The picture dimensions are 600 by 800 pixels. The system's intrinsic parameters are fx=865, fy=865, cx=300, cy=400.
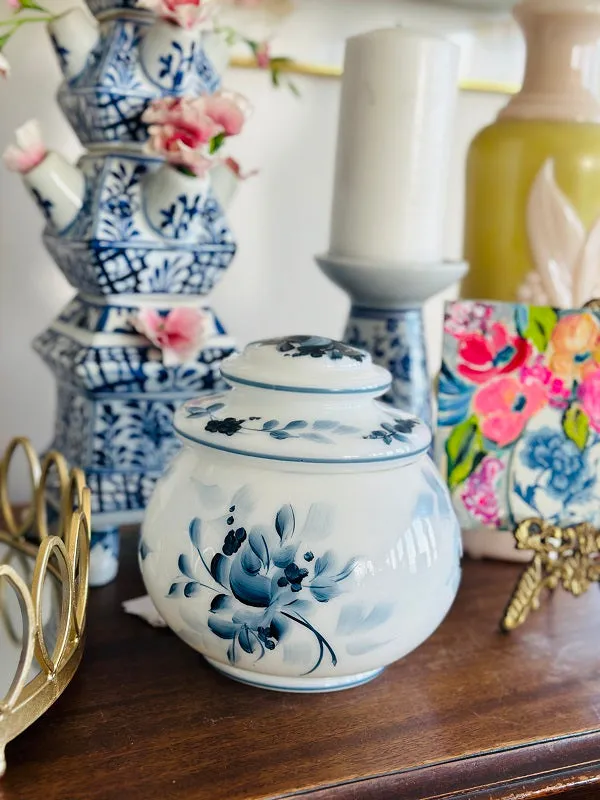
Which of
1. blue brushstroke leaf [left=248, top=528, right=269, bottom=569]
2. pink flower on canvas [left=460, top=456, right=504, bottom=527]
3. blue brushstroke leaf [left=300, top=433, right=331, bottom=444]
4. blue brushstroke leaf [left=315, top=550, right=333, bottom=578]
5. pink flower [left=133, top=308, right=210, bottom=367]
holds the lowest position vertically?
pink flower on canvas [left=460, top=456, right=504, bottom=527]

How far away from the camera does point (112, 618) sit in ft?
1.66

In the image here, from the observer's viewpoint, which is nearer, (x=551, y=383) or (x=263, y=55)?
(x=551, y=383)

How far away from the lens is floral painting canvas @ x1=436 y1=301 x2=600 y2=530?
1.78 feet

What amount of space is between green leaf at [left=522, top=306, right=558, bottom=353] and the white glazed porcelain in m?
0.16

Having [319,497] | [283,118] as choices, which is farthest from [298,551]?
[283,118]

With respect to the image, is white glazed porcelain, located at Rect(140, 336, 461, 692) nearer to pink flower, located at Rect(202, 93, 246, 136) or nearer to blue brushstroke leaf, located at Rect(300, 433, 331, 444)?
blue brushstroke leaf, located at Rect(300, 433, 331, 444)

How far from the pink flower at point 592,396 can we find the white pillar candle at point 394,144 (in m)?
0.13

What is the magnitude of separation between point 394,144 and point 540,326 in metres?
0.15

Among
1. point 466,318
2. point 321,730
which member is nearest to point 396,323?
point 466,318

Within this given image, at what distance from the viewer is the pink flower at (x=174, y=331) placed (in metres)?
0.52

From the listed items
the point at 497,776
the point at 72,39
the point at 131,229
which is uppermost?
the point at 72,39

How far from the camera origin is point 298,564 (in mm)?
381

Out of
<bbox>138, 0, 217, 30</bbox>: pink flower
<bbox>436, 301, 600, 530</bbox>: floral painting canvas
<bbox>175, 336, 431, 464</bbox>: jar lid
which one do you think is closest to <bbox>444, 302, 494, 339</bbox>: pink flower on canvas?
<bbox>436, 301, 600, 530</bbox>: floral painting canvas

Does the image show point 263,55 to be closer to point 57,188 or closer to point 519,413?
point 57,188
